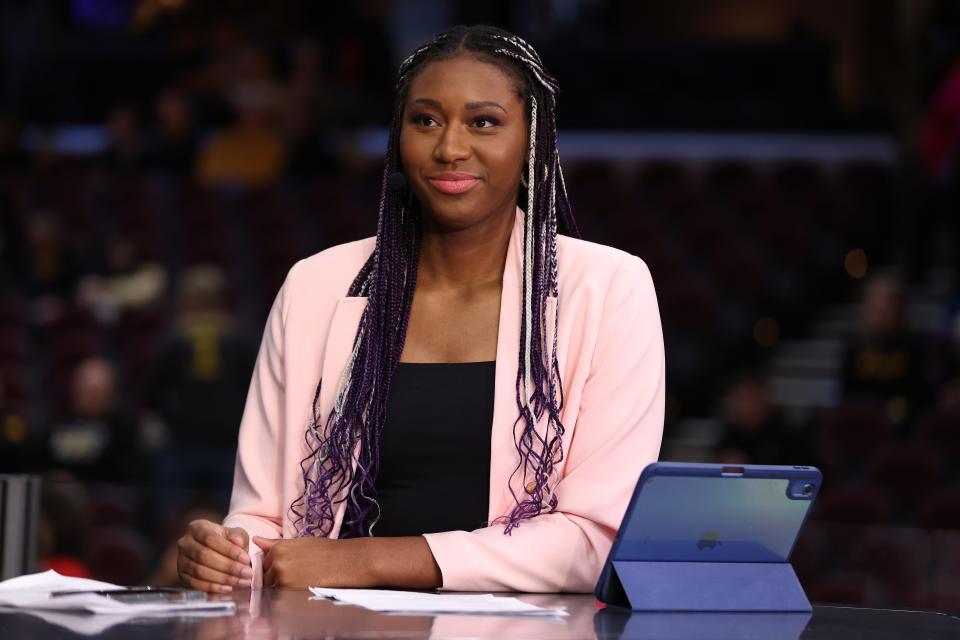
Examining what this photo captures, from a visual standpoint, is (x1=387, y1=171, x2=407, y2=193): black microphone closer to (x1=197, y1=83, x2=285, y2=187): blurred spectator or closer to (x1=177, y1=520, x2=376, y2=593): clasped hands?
(x1=177, y1=520, x2=376, y2=593): clasped hands

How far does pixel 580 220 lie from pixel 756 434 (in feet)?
9.57

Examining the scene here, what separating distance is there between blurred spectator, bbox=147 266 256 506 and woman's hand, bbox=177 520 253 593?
4000mm

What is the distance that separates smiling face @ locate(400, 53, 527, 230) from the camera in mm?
2180

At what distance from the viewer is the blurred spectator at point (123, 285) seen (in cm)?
830

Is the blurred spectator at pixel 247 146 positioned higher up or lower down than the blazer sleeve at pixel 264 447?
higher up

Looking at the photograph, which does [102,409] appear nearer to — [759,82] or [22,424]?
[22,424]

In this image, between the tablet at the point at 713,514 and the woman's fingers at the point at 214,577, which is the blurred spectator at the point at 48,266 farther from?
the tablet at the point at 713,514

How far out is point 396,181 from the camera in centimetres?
226

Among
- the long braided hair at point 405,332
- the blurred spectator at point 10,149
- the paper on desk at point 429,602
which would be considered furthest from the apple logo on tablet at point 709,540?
the blurred spectator at point 10,149

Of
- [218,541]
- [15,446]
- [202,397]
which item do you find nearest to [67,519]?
[202,397]

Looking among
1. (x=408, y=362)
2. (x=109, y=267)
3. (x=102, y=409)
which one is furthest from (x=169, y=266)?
(x=408, y=362)

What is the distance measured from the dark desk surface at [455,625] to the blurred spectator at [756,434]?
4.28 metres

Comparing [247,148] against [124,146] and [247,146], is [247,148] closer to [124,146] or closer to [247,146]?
[247,146]

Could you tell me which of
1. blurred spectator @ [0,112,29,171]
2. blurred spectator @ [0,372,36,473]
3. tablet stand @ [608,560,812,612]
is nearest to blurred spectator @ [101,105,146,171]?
blurred spectator @ [0,112,29,171]
